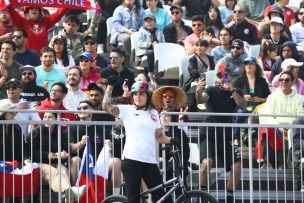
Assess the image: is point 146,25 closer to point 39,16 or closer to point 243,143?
point 39,16

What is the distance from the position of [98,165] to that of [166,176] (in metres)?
0.85

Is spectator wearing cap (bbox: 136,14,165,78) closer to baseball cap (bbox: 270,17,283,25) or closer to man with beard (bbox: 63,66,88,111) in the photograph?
baseball cap (bbox: 270,17,283,25)

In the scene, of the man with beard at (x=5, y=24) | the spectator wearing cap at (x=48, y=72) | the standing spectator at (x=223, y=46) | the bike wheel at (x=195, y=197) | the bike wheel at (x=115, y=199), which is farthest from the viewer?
the standing spectator at (x=223, y=46)

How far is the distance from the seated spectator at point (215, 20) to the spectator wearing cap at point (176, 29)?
0.63 metres

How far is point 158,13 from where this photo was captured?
2477cm

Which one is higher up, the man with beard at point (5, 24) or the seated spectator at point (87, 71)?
the man with beard at point (5, 24)

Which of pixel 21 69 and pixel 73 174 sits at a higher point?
pixel 21 69

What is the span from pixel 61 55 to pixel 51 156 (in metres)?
4.57

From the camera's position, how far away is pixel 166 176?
672 inches

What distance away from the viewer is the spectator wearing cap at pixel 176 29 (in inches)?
944

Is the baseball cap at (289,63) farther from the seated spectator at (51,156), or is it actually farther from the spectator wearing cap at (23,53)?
the seated spectator at (51,156)

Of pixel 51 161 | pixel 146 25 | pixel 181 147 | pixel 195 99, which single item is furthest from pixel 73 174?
pixel 146 25

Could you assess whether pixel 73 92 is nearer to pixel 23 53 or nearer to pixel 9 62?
pixel 9 62

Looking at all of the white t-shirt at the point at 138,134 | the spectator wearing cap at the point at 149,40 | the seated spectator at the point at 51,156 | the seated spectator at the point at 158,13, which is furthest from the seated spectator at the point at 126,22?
the white t-shirt at the point at 138,134
